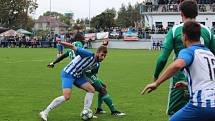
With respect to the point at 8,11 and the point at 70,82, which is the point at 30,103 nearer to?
the point at 70,82

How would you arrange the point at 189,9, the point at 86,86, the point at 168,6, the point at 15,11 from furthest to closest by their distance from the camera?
the point at 15,11, the point at 168,6, the point at 86,86, the point at 189,9

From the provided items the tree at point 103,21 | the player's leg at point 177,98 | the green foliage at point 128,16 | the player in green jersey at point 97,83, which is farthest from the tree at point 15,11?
the player's leg at point 177,98

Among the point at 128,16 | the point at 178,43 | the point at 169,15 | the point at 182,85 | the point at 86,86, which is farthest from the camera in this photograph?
the point at 128,16

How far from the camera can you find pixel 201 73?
5.50 meters

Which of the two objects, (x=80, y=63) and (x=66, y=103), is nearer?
(x=80, y=63)

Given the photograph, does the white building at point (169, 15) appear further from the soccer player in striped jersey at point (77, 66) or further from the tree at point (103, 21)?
the soccer player in striped jersey at point (77, 66)

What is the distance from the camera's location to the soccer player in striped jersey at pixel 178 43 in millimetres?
6793

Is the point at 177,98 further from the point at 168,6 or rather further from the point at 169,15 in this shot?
the point at 168,6

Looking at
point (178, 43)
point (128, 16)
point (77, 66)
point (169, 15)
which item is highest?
point (128, 16)

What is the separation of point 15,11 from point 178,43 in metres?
99.3

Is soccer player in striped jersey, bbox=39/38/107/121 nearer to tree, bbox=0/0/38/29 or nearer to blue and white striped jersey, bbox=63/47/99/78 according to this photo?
blue and white striped jersey, bbox=63/47/99/78

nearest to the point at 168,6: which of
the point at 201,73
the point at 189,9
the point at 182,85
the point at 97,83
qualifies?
the point at 97,83

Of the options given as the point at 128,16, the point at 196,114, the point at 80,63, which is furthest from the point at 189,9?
the point at 128,16

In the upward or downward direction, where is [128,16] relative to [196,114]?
upward
